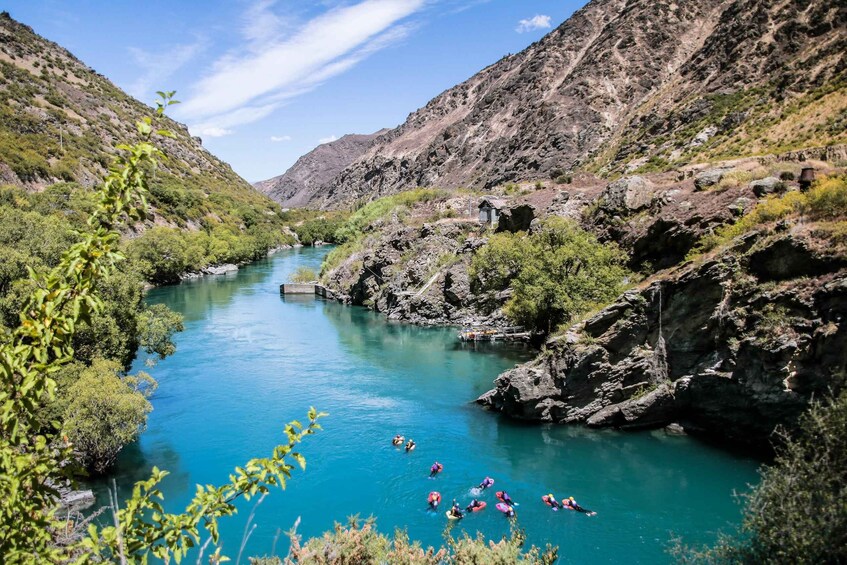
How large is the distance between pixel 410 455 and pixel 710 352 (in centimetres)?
1695

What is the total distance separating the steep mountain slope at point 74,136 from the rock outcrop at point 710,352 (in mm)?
68018

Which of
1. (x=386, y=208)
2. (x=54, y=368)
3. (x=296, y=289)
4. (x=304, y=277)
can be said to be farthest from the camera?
(x=386, y=208)

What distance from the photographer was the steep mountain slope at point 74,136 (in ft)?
319

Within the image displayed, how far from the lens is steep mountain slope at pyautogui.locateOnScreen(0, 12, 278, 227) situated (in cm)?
9731

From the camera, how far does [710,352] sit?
32.2 metres

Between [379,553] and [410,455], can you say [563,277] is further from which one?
[379,553]

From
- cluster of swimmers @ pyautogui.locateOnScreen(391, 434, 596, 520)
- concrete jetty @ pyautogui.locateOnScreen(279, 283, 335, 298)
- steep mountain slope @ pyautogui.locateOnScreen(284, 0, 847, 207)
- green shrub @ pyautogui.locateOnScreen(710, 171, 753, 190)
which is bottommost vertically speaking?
cluster of swimmers @ pyautogui.locateOnScreen(391, 434, 596, 520)

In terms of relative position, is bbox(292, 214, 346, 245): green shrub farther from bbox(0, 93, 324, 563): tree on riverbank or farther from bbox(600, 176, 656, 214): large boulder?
bbox(0, 93, 324, 563): tree on riverbank

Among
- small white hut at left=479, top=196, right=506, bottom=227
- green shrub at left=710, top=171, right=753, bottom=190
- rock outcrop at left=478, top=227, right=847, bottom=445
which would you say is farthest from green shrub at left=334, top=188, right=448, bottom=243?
rock outcrop at left=478, top=227, right=847, bottom=445

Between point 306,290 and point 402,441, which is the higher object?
point 306,290

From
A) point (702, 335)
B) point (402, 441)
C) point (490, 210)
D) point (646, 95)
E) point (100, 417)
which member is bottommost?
point (402, 441)

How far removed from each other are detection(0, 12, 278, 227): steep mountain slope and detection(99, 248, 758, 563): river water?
172 ft

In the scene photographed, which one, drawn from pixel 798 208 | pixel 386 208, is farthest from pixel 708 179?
pixel 386 208

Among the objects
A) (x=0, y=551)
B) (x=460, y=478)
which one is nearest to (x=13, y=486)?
(x=0, y=551)
